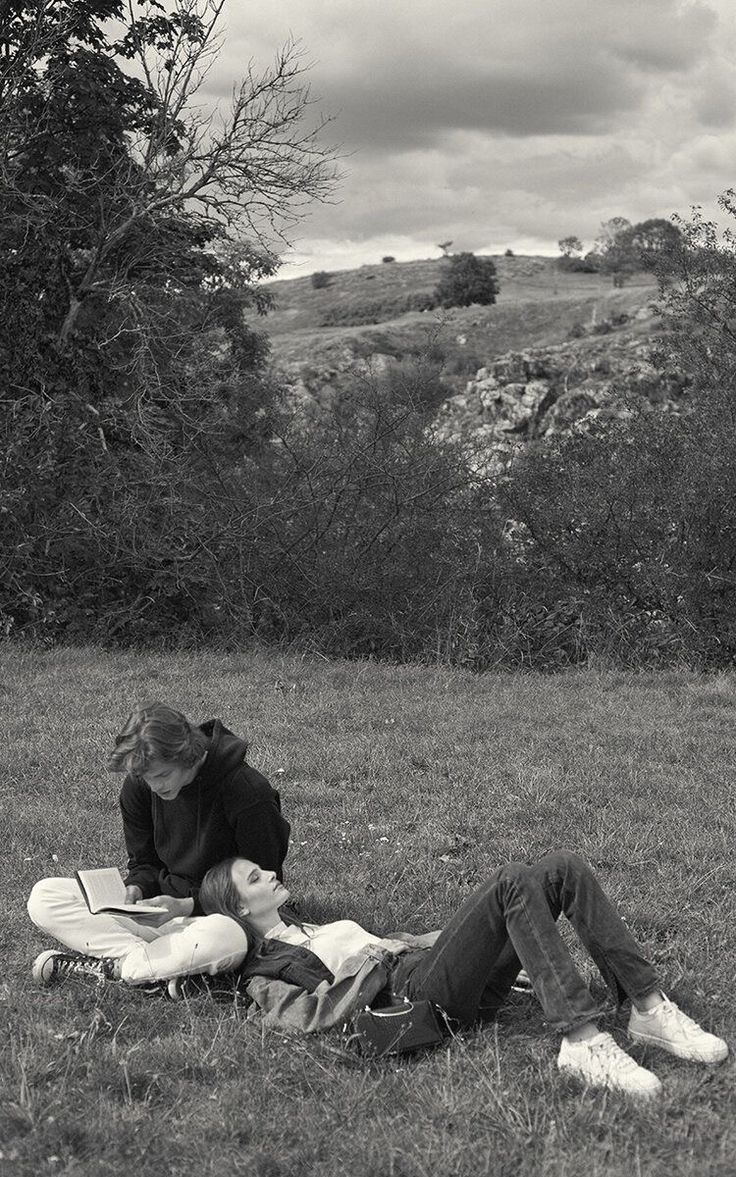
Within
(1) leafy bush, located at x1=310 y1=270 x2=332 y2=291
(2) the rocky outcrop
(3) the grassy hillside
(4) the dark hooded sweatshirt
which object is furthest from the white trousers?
(1) leafy bush, located at x1=310 y1=270 x2=332 y2=291

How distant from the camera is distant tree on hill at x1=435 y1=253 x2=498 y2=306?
73.3 metres

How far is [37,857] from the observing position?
607 cm

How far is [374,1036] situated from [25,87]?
13.6 m

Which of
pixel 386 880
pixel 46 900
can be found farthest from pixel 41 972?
pixel 386 880

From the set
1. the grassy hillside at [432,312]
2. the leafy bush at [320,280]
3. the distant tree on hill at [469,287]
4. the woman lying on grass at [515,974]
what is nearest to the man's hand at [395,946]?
the woman lying on grass at [515,974]

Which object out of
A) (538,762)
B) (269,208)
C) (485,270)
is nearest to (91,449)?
(269,208)

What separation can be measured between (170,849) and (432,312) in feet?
96.9

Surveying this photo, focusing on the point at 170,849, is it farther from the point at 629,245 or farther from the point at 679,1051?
the point at 629,245

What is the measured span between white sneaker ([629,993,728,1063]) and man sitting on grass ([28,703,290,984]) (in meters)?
1.52

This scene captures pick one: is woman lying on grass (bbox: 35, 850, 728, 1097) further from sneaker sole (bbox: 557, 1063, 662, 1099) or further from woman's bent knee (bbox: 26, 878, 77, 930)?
woman's bent knee (bbox: 26, 878, 77, 930)

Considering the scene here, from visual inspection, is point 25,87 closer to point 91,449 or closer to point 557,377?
point 91,449

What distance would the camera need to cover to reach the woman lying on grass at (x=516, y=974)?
12.4ft

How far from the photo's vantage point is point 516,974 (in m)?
4.22

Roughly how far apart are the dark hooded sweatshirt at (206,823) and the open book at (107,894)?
268mm
